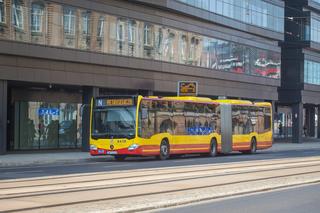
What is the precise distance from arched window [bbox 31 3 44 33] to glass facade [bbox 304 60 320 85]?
126 ft

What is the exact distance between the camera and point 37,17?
1355 inches

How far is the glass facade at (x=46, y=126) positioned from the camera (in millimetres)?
37969

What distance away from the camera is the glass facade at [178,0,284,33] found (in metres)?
50.1

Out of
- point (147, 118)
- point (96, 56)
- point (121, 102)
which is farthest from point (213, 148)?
point (96, 56)

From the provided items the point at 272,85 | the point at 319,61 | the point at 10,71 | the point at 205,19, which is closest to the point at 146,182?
the point at 10,71

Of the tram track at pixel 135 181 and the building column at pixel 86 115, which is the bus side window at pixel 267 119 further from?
the tram track at pixel 135 181

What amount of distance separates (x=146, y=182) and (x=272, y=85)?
45704mm

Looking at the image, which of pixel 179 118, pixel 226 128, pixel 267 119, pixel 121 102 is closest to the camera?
pixel 121 102

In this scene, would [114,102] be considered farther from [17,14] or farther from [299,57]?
[299,57]

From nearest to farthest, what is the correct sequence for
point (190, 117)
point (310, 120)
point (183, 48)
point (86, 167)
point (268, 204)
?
point (268, 204)
point (86, 167)
point (190, 117)
point (183, 48)
point (310, 120)

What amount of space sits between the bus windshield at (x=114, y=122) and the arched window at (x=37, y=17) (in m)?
8.22

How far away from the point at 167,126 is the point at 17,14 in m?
10.7

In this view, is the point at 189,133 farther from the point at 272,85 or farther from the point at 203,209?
the point at 272,85

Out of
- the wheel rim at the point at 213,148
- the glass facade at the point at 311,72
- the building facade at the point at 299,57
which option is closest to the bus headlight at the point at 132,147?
the wheel rim at the point at 213,148
